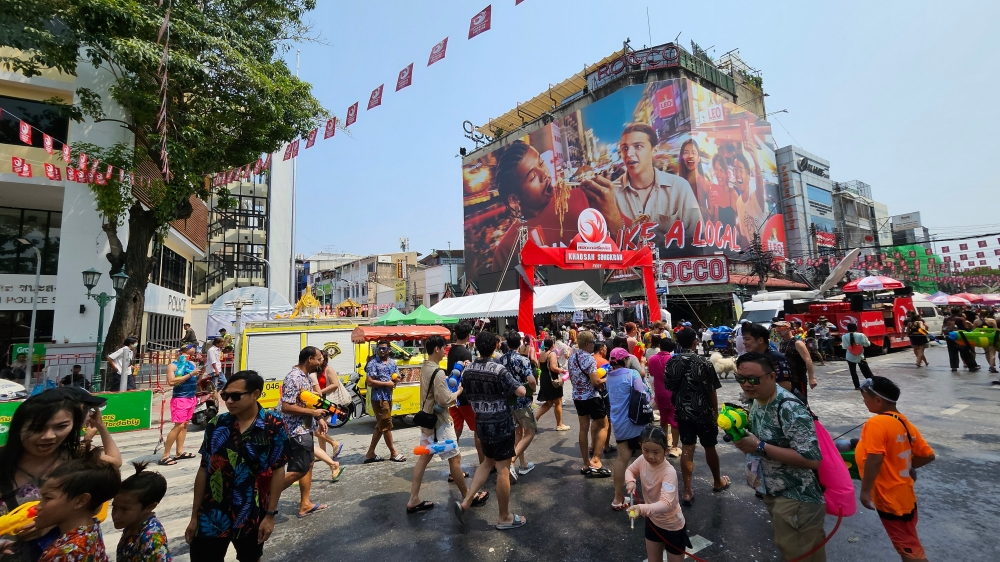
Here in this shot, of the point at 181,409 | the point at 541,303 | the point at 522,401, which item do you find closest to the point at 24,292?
the point at 181,409

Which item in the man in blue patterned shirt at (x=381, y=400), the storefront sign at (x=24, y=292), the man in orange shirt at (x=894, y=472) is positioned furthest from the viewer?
the storefront sign at (x=24, y=292)

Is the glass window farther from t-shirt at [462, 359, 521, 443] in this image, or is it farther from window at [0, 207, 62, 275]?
window at [0, 207, 62, 275]

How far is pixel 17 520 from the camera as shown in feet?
6.03

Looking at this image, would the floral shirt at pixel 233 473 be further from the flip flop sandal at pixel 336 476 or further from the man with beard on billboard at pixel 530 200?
the man with beard on billboard at pixel 530 200

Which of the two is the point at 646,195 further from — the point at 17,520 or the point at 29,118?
the point at 17,520

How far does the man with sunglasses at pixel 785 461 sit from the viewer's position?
264 centimetres

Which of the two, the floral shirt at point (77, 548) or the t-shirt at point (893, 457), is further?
the t-shirt at point (893, 457)

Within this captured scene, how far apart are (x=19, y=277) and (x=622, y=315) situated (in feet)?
94.7

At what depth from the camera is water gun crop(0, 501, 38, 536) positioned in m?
1.81

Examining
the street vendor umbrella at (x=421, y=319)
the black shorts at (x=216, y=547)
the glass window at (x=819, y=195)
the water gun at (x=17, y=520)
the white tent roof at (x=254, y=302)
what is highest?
the glass window at (x=819, y=195)

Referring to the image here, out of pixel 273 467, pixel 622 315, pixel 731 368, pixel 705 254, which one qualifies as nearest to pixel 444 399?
pixel 273 467

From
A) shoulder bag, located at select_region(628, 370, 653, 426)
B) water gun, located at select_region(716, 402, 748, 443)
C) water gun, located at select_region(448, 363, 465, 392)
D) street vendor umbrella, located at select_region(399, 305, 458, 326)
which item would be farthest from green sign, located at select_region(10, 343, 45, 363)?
water gun, located at select_region(716, 402, 748, 443)

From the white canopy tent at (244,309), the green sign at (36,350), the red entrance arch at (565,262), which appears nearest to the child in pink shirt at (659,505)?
the red entrance arch at (565,262)

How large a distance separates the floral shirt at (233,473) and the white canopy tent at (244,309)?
2033 cm
